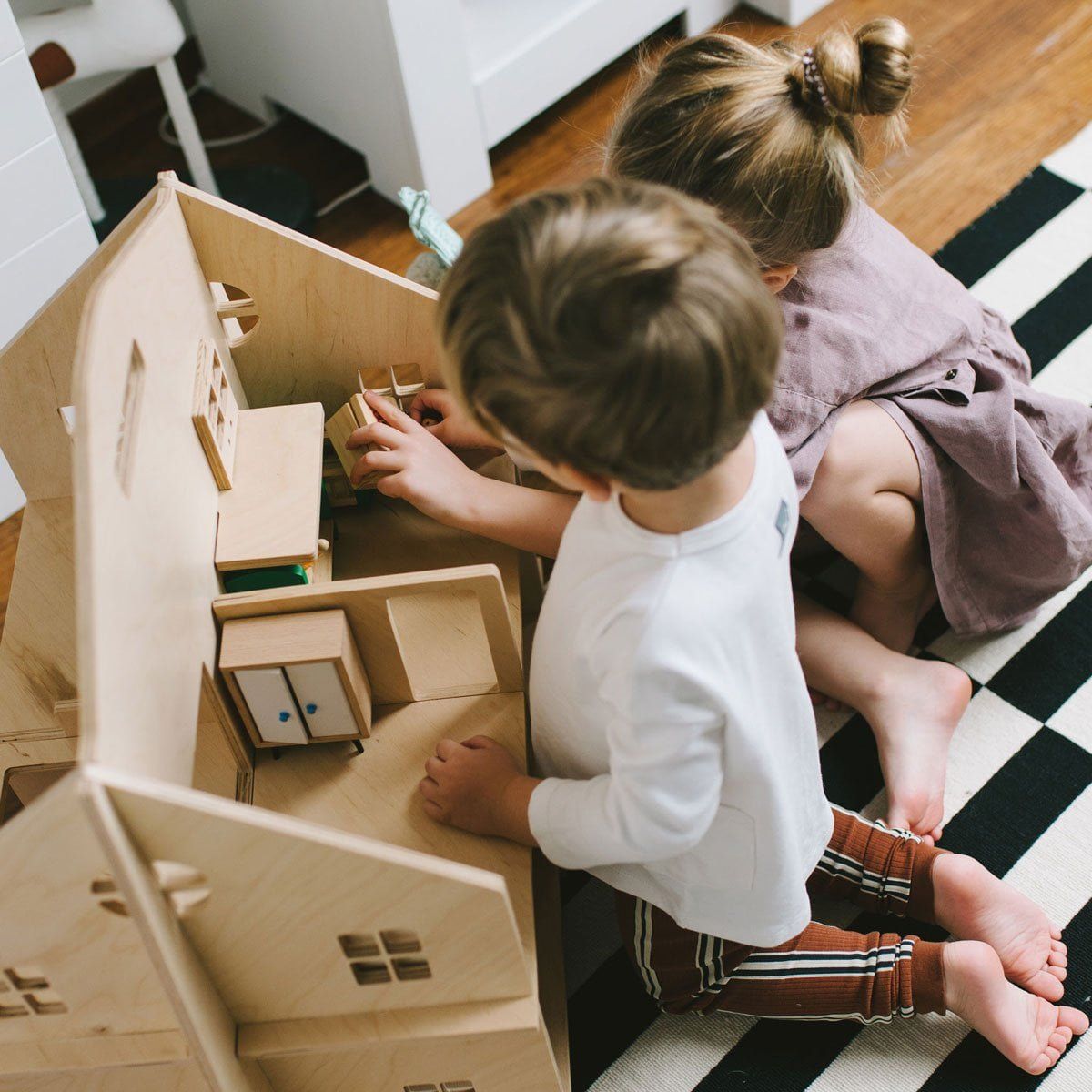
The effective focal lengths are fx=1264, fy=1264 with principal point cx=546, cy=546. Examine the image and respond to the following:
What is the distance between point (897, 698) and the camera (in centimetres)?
121

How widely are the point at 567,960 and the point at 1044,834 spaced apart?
1.50 ft

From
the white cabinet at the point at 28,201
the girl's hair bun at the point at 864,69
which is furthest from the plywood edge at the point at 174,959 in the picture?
the white cabinet at the point at 28,201

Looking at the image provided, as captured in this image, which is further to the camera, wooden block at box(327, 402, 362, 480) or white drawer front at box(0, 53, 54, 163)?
white drawer front at box(0, 53, 54, 163)

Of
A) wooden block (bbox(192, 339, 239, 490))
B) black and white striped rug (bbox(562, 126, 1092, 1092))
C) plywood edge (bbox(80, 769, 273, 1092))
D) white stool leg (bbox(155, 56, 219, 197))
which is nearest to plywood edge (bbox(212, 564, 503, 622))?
wooden block (bbox(192, 339, 239, 490))

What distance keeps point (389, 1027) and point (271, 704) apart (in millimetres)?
232

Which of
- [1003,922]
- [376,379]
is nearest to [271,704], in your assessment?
[376,379]

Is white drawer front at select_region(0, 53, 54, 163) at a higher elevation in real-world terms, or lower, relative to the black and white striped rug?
higher

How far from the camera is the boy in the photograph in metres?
0.61

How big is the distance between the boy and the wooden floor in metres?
0.90

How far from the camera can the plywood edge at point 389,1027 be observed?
0.83m

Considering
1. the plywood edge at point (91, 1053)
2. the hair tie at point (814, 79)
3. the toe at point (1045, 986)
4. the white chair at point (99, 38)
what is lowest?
the toe at point (1045, 986)

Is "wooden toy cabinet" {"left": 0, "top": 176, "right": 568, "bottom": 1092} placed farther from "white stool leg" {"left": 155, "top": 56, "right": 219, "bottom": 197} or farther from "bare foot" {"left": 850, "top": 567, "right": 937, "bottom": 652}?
"white stool leg" {"left": 155, "top": 56, "right": 219, "bottom": 197}

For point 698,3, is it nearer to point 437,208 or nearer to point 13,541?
point 437,208

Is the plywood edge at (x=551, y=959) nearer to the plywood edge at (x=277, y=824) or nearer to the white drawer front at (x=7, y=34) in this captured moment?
the plywood edge at (x=277, y=824)
